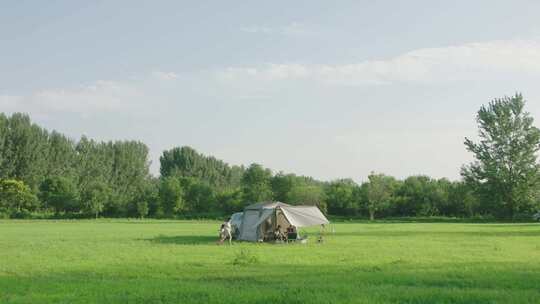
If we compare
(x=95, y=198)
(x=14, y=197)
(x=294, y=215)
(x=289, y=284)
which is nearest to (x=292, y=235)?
(x=294, y=215)

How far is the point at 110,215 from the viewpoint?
100 metres

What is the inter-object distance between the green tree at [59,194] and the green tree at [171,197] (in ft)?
48.8

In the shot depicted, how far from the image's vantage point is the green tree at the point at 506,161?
74.5 m

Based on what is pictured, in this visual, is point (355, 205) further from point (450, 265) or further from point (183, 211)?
point (450, 265)

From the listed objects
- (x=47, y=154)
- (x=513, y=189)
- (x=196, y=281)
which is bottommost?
(x=196, y=281)

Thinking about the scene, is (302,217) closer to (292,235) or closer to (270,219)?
(292,235)

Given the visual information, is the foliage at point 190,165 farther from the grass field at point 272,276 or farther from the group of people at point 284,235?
the grass field at point 272,276

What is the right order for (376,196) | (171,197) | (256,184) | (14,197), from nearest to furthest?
1. (14,197)
2. (376,196)
3. (171,197)
4. (256,184)

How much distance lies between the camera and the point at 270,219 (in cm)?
3631

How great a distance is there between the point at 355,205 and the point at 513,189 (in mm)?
28708

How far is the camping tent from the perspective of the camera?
35.8 m

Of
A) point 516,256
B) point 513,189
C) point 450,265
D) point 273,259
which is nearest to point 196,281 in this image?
point 273,259

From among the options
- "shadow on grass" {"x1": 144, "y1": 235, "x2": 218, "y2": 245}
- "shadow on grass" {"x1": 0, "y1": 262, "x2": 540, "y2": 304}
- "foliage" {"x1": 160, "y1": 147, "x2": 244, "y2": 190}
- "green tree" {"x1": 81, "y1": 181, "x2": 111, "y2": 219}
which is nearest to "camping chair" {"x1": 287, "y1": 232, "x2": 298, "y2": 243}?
"shadow on grass" {"x1": 144, "y1": 235, "x2": 218, "y2": 245}

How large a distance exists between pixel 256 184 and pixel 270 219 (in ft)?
217
